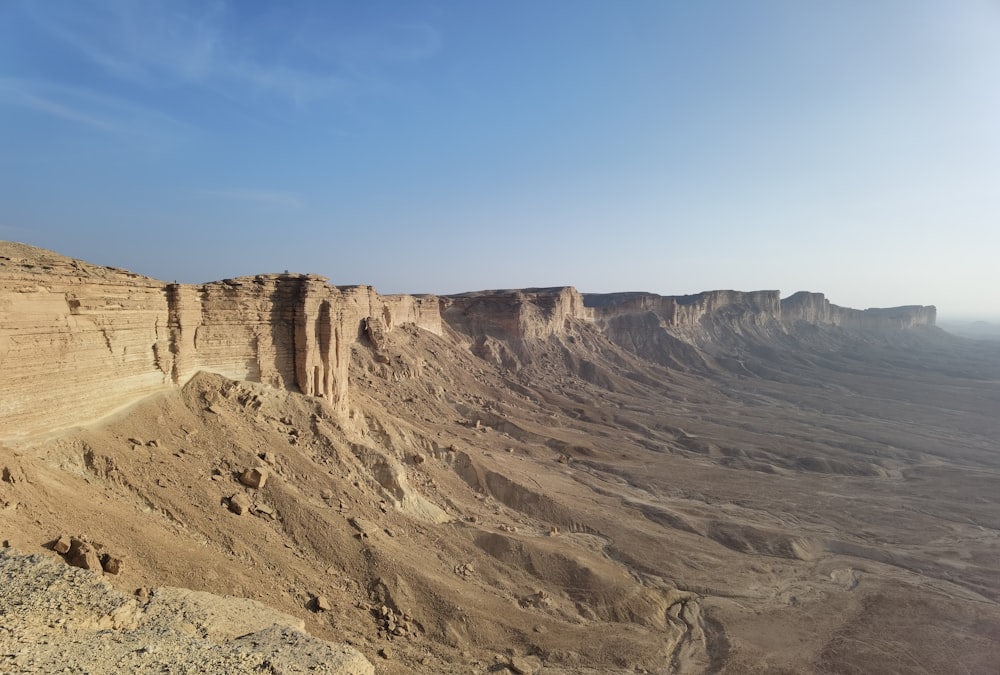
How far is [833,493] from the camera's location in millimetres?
29859

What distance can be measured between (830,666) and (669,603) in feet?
14.8

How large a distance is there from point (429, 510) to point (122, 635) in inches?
454

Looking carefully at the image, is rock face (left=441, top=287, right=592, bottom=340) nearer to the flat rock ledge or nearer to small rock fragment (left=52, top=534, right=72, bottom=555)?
small rock fragment (left=52, top=534, right=72, bottom=555)

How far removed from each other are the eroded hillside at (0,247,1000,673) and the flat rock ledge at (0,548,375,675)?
1.97 meters

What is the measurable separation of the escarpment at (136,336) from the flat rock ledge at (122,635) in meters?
5.27

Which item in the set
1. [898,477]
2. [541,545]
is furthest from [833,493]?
[541,545]

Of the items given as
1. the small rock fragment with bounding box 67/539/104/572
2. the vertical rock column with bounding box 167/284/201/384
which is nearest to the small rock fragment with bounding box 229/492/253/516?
the small rock fragment with bounding box 67/539/104/572

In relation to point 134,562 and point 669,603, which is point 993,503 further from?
point 134,562

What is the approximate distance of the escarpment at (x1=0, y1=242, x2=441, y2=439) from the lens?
1083cm

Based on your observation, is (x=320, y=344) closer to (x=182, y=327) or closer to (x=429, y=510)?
(x=182, y=327)

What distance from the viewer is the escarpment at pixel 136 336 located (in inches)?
426

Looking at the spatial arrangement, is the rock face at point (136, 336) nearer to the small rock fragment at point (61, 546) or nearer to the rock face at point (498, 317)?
the small rock fragment at point (61, 546)

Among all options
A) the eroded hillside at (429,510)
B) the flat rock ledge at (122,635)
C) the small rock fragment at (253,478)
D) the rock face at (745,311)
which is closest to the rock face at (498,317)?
the eroded hillside at (429,510)

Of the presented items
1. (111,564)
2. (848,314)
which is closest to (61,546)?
(111,564)
